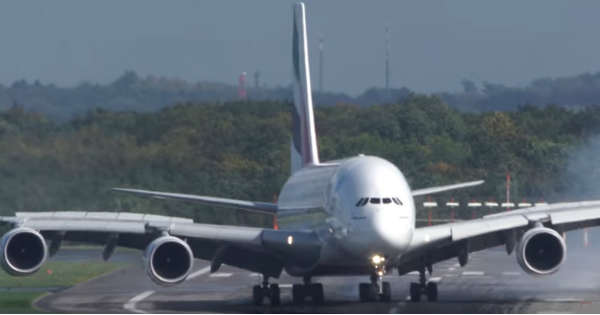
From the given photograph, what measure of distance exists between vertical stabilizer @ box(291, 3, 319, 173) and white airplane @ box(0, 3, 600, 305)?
4.65m

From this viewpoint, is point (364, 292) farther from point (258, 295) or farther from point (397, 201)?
point (397, 201)

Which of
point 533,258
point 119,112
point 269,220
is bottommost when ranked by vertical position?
point 533,258

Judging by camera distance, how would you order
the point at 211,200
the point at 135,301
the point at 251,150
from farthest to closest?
the point at 251,150 → the point at 211,200 → the point at 135,301

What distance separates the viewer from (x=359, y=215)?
21859 mm

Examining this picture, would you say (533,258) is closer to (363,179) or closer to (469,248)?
(469,248)

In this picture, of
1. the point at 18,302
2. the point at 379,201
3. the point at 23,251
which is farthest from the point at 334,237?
the point at 18,302

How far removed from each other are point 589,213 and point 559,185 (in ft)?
83.1

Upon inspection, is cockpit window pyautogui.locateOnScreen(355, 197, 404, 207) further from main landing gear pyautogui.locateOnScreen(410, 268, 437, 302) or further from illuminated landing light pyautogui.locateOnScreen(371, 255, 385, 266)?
main landing gear pyautogui.locateOnScreen(410, 268, 437, 302)

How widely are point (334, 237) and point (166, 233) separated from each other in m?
2.98

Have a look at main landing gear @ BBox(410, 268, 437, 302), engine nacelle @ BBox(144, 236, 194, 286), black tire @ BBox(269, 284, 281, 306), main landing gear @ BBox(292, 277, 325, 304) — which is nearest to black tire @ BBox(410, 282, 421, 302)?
main landing gear @ BBox(410, 268, 437, 302)

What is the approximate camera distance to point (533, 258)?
75.6 feet

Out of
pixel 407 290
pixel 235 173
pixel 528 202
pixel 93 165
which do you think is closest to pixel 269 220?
pixel 235 173

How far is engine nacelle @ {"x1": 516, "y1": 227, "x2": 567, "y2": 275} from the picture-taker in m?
22.7

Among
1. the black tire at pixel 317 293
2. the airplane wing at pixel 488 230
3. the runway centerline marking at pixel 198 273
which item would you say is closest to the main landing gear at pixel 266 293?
the black tire at pixel 317 293
